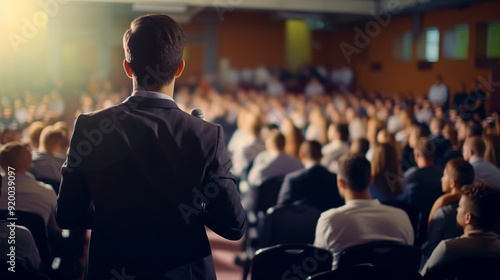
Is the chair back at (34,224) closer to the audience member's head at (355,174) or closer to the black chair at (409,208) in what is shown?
the audience member's head at (355,174)

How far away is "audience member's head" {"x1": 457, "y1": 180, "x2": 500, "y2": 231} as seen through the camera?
7.45ft

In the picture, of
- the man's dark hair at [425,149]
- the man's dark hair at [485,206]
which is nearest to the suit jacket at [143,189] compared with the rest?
the man's dark hair at [485,206]

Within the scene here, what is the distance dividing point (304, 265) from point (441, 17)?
42.8 ft

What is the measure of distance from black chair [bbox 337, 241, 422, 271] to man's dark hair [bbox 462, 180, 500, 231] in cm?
30

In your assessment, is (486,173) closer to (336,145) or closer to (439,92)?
(336,145)

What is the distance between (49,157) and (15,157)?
33.5 inches

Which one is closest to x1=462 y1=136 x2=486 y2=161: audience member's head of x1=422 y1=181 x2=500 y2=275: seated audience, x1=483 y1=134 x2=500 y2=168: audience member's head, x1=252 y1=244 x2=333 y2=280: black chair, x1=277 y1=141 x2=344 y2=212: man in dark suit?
x1=483 y1=134 x2=500 y2=168: audience member's head

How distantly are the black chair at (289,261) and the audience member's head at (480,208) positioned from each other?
2.07 ft

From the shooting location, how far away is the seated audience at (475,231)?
221 centimetres

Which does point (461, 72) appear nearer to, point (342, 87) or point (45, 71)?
point (342, 87)

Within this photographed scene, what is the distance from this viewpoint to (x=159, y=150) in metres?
1.22

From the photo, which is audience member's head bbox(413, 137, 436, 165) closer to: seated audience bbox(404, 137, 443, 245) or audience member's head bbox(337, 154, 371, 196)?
seated audience bbox(404, 137, 443, 245)

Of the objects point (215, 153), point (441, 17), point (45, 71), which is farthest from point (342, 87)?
point (215, 153)

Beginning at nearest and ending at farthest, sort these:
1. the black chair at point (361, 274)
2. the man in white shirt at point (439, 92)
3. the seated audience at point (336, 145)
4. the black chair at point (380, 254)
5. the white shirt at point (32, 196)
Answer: the black chair at point (361, 274)
the black chair at point (380, 254)
the white shirt at point (32, 196)
the seated audience at point (336, 145)
the man in white shirt at point (439, 92)
